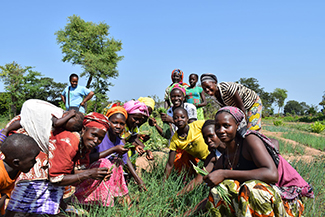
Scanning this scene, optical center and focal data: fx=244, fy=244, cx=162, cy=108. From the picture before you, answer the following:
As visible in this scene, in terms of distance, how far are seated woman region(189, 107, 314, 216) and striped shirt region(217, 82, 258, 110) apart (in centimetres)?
118

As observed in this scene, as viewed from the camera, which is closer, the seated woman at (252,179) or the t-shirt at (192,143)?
the seated woman at (252,179)

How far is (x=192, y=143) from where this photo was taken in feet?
9.84

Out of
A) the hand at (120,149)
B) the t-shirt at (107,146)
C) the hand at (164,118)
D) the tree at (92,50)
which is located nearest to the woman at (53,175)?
the hand at (120,149)

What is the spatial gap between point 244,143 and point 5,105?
20085 millimetres

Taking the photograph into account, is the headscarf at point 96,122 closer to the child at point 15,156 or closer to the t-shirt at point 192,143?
the child at point 15,156

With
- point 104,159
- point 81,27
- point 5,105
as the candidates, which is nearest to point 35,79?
point 5,105

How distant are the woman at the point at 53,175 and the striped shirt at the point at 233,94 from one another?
5.65 feet

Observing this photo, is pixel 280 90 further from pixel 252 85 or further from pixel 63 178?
pixel 63 178

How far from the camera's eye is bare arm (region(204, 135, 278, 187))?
1.81 m

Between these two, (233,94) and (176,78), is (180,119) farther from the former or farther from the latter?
(176,78)

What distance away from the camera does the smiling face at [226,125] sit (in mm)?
1945

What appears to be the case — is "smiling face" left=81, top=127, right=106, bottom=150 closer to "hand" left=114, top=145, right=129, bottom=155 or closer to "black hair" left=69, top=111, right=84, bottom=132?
"black hair" left=69, top=111, right=84, bottom=132

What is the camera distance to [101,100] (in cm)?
2462

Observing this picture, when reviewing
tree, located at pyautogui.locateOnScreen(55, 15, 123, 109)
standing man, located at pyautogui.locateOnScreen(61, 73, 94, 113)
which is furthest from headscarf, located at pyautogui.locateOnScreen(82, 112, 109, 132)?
tree, located at pyautogui.locateOnScreen(55, 15, 123, 109)
